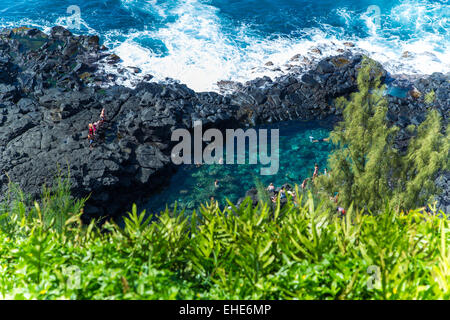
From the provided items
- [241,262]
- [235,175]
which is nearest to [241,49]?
[235,175]

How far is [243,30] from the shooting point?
93.8ft

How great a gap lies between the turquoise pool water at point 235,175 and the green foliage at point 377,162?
147 inches

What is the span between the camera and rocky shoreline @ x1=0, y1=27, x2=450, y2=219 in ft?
53.6

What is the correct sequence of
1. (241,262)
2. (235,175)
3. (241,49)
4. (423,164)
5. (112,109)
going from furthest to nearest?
(241,49)
(112,109)
(235,175)
(423,164)
(241,262)

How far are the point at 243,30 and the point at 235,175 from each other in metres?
14.3

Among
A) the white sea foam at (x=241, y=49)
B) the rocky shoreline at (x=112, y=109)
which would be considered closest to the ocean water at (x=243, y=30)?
the white sea foam at (x=241, y=49)

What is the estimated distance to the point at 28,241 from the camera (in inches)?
179

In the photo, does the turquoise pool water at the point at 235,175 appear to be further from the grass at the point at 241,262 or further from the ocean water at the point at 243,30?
the grass at the point at 241,262

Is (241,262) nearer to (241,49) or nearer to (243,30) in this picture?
(241,49)

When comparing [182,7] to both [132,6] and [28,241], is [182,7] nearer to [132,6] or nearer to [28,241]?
[132,6]

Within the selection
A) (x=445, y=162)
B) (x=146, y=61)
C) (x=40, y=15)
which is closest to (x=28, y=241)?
(x=445, y=162)

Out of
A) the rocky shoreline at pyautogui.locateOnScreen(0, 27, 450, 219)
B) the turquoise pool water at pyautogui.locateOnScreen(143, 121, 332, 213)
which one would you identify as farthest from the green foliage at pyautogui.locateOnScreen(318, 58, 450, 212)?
the rocky shoreline at pyautogui.locateOnScreen(0, 27, 450, 219)

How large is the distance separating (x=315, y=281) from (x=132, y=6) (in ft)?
101

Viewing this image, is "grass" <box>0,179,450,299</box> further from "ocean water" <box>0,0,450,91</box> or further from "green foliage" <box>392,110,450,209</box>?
"ocean water" <box>0,0,450,91</box>
